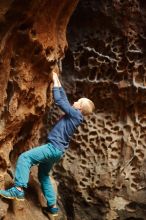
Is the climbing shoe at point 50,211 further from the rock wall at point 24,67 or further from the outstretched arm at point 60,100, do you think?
the outstretched arm at point 60,100

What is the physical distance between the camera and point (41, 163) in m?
3.85

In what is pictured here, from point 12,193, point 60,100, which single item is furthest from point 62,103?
point 12,193

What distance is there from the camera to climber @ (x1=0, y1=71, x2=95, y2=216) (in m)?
3.46

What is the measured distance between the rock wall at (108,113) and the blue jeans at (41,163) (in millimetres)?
1146

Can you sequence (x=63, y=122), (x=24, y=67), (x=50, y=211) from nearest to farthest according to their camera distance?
1. (x=24, y=67)
2. (x=63, y=122)
3. (x=50, y=211)

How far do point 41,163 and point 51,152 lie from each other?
0.80 feet

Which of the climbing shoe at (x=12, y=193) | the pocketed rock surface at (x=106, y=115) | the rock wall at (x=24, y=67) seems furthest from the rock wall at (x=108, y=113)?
the climbing shoe at (x=12, y=193)

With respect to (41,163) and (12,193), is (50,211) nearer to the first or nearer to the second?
(41,163)

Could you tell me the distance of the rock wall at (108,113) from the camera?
5.07 m

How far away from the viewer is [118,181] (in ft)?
16.9

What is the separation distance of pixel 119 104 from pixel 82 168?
855mm

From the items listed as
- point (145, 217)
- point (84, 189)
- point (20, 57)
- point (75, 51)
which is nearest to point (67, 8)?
point (20, 57)

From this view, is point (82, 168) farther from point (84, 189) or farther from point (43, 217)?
point (43, 217)

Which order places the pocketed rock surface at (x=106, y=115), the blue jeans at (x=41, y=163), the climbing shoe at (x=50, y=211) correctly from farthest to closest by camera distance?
the pocketed rock surface at (x=106, y=115)
the climbing shoe at (x=50, y=211)
the blue jeans at (x=41, y=163)
